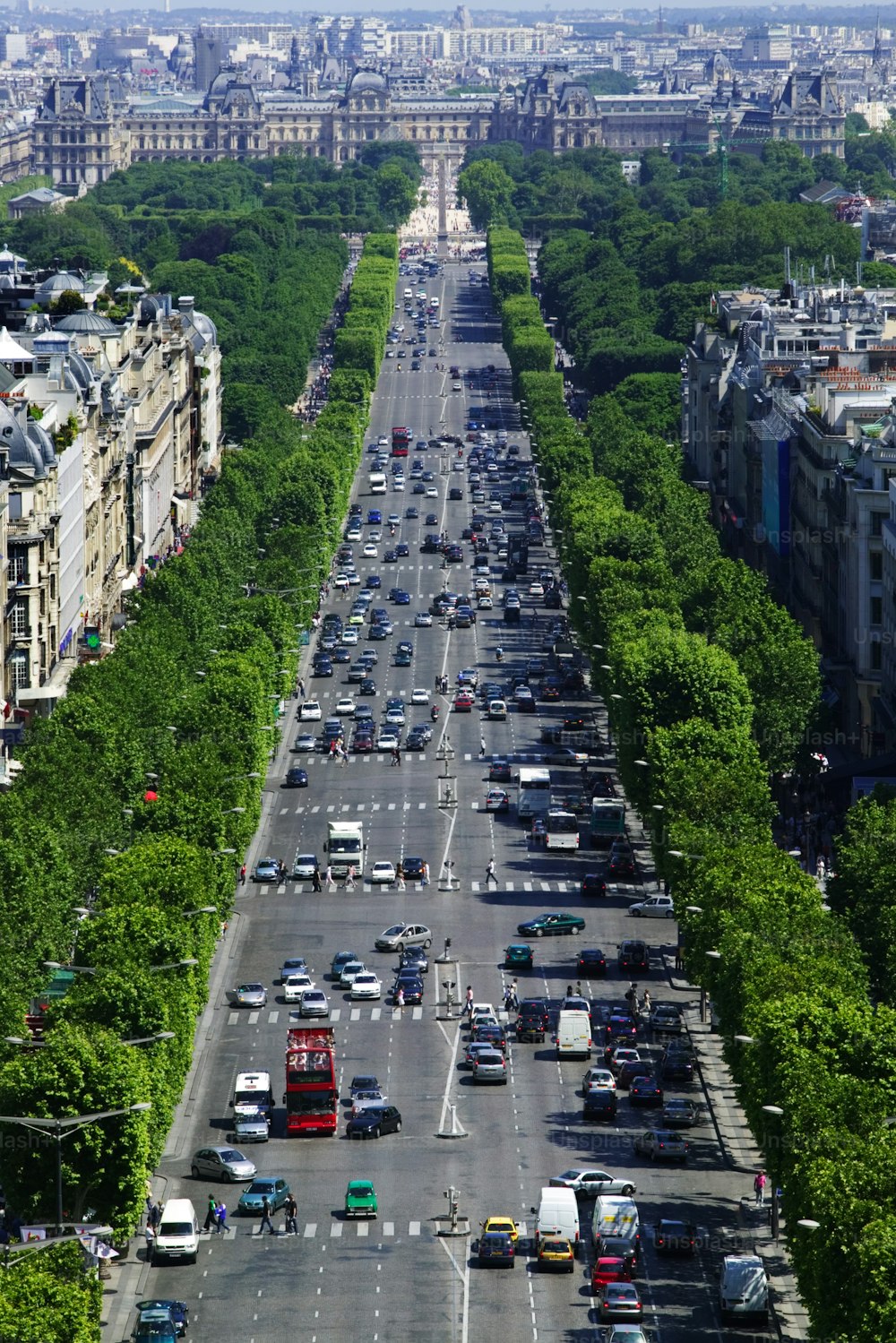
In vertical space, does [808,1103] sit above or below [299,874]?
above

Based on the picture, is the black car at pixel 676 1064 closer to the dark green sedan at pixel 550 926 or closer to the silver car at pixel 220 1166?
the silver car at pixel 220 1166

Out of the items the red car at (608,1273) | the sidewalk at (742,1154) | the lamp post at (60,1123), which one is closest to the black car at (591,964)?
the sidewalk at (742,1154)

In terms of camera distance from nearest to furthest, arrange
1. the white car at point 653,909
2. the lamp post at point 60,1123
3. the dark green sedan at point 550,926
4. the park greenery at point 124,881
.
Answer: the lamp post at point 60,1123 < the park greenery at point 124,881 < the dark green sedan at point 550,926 < the white car at point 653,909

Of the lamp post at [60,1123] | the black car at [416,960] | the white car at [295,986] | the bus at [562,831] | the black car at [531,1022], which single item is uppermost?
the lamp post at [60,1123]

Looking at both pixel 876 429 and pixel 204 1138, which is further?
pixel 876 429

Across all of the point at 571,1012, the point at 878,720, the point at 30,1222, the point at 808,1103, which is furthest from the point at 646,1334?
the point at 878,720

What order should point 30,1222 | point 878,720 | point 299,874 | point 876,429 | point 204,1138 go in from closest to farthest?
point 30,1222
point 204,1138
point 299,874
point 878,720
point 876,429

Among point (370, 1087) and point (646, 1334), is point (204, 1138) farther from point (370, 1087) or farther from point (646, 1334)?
point (646, 1334)
